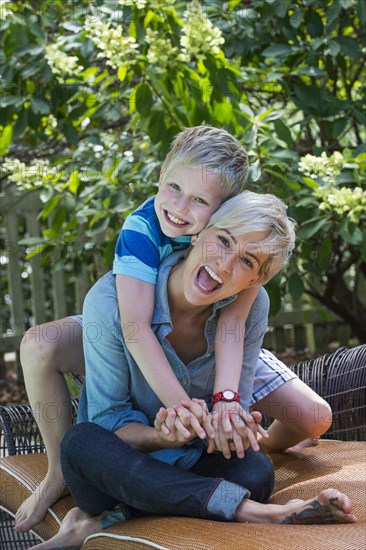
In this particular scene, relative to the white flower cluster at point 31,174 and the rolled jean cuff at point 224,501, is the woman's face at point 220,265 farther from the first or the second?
the white flower cluster at point 31,174

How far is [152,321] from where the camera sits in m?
2.36

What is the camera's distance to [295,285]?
394 centimetres

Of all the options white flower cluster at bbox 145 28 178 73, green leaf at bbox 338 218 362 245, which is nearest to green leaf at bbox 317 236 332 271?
green leaf at bbox 338 218 362 245

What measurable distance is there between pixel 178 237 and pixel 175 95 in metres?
1.19

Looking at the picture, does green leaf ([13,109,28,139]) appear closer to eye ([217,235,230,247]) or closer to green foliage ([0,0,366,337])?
green foliage ([0,0,366,337])

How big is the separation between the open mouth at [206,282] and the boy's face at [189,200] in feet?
0.43

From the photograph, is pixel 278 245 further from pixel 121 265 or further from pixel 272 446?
pixel 272 446

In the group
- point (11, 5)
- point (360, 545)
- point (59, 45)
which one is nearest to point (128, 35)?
point (59, 45)

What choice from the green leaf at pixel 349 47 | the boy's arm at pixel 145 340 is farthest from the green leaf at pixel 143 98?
the boy's arm at pixel 145 340

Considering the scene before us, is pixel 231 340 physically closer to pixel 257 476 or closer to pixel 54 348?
pixel 257 476

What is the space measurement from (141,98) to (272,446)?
1.39 metres

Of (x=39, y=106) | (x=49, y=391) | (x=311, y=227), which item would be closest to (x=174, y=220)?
(x=49, y=391)

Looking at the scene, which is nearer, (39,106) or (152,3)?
(152,3)

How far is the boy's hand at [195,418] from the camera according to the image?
2111 mm
